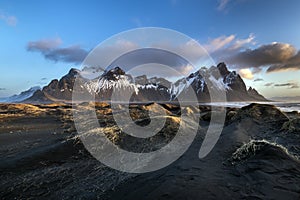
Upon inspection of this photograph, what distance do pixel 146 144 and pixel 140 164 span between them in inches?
128

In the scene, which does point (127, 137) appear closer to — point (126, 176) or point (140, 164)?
point (140, 164)

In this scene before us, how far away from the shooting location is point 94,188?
7438mm

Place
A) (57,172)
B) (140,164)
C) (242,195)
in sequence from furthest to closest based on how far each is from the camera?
(140,164)
(57,172)
(242,195)

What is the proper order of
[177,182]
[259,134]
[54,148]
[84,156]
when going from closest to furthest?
[177,182], [84,156], [54,148], [259,134]

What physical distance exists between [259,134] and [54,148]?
15.4 meters

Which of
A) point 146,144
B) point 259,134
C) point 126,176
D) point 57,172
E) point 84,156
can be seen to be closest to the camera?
point 126,176

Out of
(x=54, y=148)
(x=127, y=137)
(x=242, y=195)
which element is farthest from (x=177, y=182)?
(x=54, y=148)

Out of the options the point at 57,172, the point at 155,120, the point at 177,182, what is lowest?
the point at 57,172

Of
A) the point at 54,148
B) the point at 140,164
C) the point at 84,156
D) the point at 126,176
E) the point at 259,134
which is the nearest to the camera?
the point at 126,176

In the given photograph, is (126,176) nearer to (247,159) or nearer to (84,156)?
(84,156)

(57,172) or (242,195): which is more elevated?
(242,195)

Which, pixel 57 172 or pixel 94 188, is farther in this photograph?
pixel 57 172

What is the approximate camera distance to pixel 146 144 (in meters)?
13.0

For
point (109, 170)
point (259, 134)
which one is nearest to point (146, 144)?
point (109, 170)
